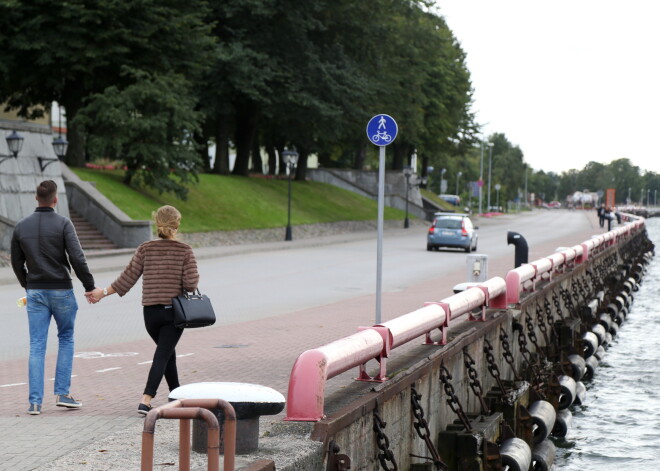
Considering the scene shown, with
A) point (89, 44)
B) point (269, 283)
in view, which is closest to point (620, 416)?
point (269, 283)

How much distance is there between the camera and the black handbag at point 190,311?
7.73 metres

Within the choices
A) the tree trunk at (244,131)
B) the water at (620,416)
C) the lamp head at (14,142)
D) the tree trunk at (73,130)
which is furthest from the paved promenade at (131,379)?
the tree trunk at (244,131)

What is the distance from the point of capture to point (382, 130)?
14141mm

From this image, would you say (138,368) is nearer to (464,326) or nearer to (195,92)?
(464,326)

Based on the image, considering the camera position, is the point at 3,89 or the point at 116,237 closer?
the point at 116,237

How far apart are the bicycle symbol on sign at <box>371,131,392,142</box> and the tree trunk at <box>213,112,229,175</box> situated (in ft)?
128

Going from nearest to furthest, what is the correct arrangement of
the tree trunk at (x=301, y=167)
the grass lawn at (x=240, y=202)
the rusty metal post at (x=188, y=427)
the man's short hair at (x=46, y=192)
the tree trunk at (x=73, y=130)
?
the rusty metal post at (x=188, y=427) < the man's short hair at (x=46, y=192) < the grass lawn at (x=240, y=202) < the tree trunk at (x=73, y=130) < the tree trunk at (x=301, y=167)

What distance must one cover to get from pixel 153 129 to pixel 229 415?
33364 mm

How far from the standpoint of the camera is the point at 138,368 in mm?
10930

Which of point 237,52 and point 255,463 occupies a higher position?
point 237,52

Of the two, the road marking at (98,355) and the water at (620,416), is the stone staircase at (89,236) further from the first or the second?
the road marking at (98,355)

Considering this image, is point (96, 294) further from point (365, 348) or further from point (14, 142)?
point (14, 142)

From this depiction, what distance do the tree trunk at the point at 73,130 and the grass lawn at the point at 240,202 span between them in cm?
101

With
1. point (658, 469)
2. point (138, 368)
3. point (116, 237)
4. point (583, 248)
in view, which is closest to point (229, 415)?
point (138, 368)
